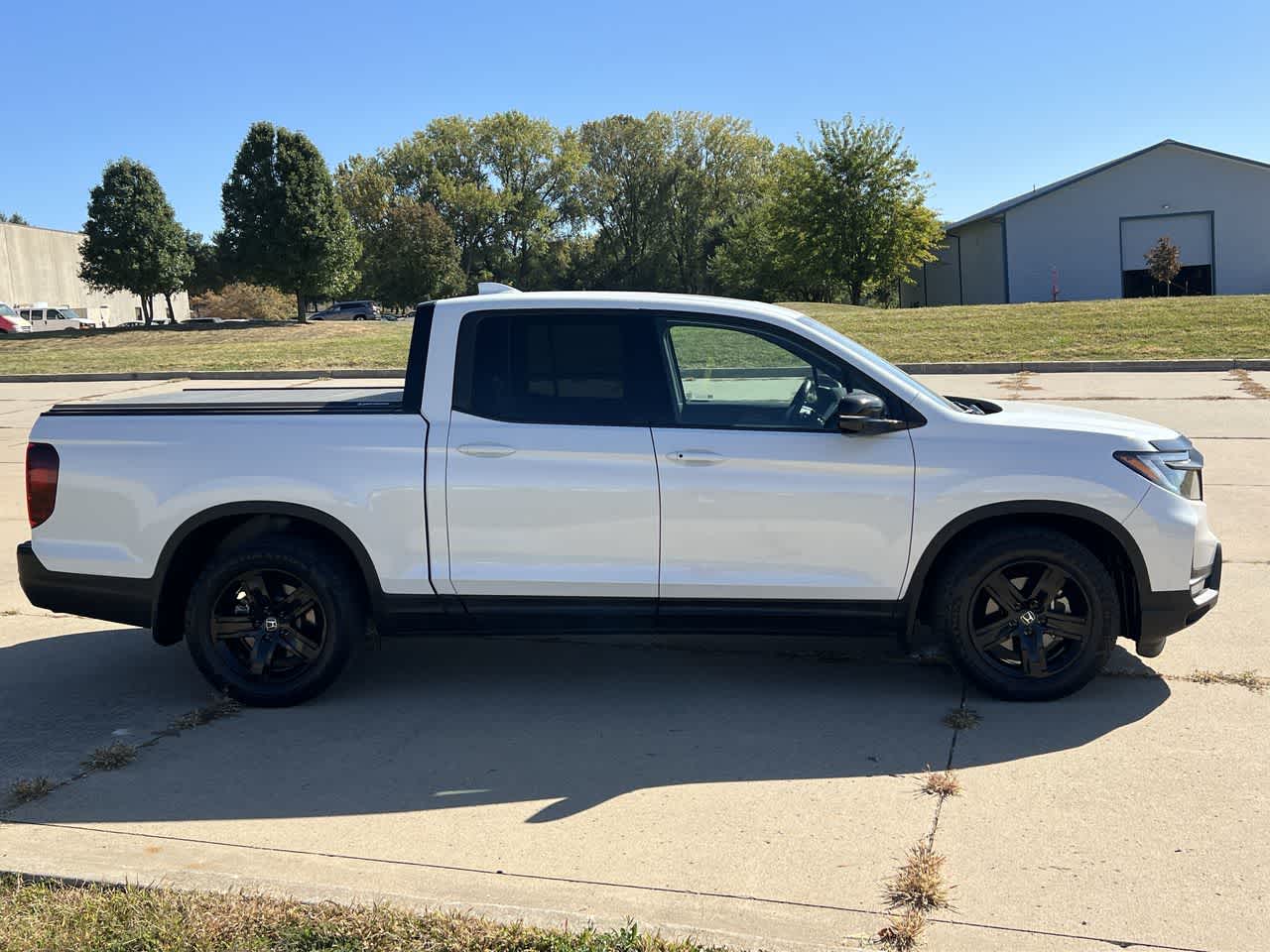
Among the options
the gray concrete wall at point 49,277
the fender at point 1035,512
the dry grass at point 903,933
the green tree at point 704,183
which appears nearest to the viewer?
the dry grass at point 903,933

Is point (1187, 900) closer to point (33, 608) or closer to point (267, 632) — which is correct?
point (267, 632)

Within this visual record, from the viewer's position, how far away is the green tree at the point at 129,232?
39719 mm

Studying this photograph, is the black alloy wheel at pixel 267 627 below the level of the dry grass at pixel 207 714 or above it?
above

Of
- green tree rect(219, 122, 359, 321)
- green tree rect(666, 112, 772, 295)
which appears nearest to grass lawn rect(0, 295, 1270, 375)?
green tree rect(219, 122, 359, 321)

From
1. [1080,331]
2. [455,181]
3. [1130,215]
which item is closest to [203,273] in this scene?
[455,181]

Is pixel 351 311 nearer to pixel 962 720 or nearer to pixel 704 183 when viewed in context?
pixel 704 183

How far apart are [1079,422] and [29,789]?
440 centimetres

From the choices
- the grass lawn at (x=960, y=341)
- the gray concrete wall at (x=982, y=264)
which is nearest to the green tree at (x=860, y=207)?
the gray concrete wall at (x=982, y=264)

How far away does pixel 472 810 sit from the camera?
397cm

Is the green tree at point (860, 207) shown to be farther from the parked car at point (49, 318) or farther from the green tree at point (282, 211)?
the parked car at point (49, 318)

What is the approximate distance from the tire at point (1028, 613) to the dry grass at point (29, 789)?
3.51 meters

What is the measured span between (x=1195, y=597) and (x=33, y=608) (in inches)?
244

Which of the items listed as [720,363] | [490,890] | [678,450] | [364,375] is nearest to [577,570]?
[678,450]

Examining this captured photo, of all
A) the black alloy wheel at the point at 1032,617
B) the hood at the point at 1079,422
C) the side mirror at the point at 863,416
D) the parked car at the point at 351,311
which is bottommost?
the black alloy wheel at the point at 1032,617
